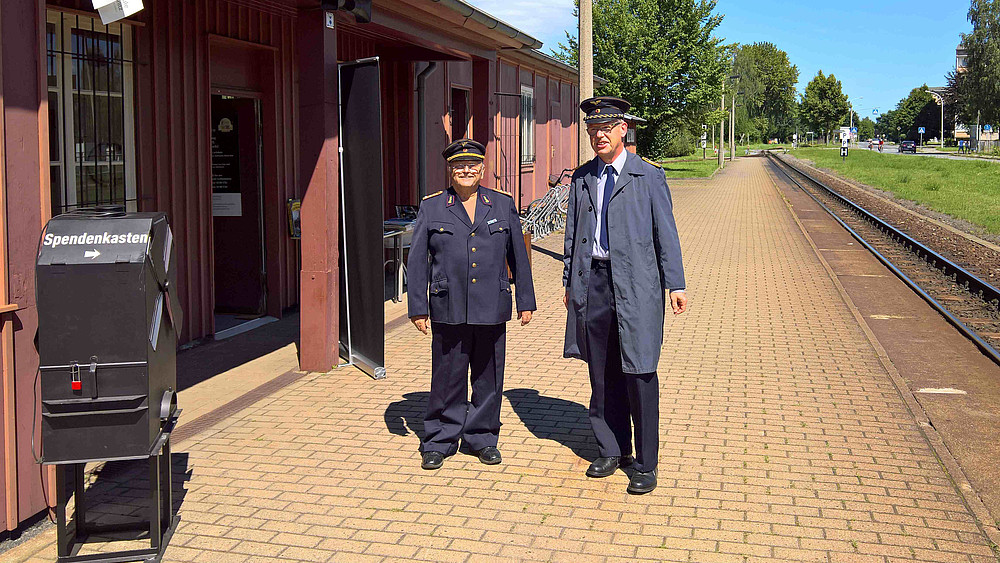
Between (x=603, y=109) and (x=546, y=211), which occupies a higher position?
(x=603, y=109)

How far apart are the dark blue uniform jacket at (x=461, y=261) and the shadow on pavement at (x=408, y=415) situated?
0.99 meters

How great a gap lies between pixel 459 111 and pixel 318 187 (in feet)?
28.9

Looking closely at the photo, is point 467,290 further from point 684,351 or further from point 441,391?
point 684,351

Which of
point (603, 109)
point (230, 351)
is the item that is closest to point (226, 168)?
point (230, 351)

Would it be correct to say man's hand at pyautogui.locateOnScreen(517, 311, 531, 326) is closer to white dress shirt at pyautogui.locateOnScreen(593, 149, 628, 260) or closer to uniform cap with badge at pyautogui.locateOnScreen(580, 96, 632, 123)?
white dress shirt at pyautogui.locateOnScreen(593, 149, 628, 260)

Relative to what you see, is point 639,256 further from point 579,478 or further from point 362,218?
point 362,218

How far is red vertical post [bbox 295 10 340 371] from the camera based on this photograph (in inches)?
306

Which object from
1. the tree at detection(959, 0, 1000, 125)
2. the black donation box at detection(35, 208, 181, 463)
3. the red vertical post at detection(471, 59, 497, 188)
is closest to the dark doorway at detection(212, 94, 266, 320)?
the red vertical post at detection(471, 59, 497, 188)

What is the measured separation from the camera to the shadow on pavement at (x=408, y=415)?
20.6ft

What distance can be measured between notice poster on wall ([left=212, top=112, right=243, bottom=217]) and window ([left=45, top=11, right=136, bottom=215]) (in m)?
2.17

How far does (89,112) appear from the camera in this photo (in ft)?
23.9

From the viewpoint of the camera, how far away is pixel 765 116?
493ft

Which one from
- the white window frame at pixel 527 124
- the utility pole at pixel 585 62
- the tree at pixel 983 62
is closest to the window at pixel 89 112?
the utility pole at pixel 585 62

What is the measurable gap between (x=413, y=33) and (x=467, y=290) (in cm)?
553
